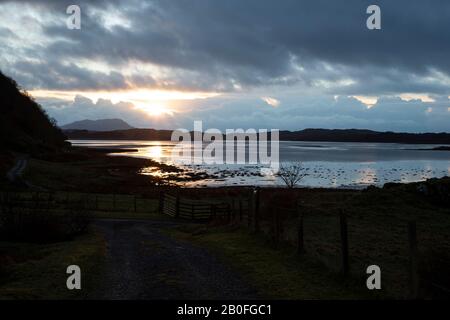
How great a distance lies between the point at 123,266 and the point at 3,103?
140176 mm

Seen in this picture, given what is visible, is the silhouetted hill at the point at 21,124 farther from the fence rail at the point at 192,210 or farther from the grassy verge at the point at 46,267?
the grassy verge at the point at 46,267

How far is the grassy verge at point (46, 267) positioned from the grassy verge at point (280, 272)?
473cm

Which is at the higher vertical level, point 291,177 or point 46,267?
point 46,267

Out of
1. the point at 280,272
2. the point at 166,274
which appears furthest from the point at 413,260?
the point at 166,274

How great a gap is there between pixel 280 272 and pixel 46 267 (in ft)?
25.8

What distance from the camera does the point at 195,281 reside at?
12852 millimetres

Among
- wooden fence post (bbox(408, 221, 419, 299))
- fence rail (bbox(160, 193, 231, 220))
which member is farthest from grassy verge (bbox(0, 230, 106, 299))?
Answer: fence rail (bbox(160, 193, 231, 220))

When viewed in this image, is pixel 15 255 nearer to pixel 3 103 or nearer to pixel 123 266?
pixel 123 266

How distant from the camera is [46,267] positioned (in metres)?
14.9

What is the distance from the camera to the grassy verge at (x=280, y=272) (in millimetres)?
11453

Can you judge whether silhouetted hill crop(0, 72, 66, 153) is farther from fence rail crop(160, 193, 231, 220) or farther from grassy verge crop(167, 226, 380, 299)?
grassy verge crop(167, 226, 380, 299)

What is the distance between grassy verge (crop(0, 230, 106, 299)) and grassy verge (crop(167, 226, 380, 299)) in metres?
4.73

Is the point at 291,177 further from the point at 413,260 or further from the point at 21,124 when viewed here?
the point at 21,124
